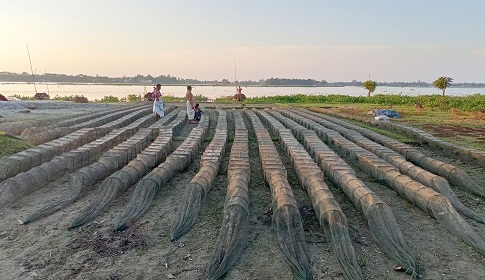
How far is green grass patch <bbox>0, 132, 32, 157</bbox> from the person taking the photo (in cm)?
844

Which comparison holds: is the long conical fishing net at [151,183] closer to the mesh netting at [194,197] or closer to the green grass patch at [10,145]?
the mesh netting at [194,197]

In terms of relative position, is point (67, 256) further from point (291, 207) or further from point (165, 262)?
point (291, 207)

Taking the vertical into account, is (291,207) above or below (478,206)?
above

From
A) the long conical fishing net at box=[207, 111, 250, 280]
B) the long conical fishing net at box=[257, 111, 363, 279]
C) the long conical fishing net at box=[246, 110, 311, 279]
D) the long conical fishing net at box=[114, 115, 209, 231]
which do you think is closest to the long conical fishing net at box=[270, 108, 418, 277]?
the long conical fishing net at box=[257, 111, 363, 279]

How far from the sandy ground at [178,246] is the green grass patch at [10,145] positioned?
3133 millimetres

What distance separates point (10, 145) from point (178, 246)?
6.92 meters

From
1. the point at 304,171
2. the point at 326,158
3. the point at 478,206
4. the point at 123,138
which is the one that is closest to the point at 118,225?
the point at 304,171

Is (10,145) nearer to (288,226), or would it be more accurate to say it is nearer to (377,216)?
(288,226)

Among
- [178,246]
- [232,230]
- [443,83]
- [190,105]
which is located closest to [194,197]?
[178,246]

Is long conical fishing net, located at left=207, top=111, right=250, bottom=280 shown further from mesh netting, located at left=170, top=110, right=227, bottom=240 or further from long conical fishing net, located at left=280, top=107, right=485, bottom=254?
long conical fishing net, located at left=280, top=107, right=485, bottom=254

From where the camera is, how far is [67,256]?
4.11m

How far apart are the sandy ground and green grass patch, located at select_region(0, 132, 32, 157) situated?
3.13 m

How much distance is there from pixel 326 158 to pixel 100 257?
17.0ft

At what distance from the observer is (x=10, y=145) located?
8898 mm
